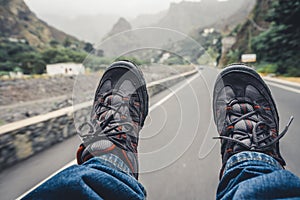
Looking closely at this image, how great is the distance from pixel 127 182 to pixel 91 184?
14cm

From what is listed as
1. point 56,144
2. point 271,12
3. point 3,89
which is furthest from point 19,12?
point 56,144

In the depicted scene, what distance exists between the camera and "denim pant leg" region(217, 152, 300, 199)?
594 millimetres

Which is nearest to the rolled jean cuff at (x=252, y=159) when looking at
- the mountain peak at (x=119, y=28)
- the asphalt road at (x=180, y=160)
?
the asphalt road at (x=180, y=160)

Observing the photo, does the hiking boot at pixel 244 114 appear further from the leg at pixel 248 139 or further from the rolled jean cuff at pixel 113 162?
the rolled jean cuff at pixel 113 162

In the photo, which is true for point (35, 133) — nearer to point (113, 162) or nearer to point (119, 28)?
point (113, 162)

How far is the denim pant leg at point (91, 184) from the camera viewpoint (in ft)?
1.99

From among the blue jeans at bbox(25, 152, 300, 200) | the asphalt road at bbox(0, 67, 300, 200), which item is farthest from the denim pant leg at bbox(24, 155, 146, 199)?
the asphalt road at bbox(0, 67, 300, 200)

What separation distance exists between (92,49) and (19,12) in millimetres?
62841

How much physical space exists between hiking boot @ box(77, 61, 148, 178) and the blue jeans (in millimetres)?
98

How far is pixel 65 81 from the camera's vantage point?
16.2 m

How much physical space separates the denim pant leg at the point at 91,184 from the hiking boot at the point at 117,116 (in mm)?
94

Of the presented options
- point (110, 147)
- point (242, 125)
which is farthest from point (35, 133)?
point (242, 125)

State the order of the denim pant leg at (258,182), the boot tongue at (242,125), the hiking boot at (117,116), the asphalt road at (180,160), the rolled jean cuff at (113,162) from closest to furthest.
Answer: the denim pant leg at (258,182), the rolled jean cuff at (113,162), the hiking boot at (117,116), the boot tongue at (242,125), the asphalt road at (180,160)

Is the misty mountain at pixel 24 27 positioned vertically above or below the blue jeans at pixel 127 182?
above
